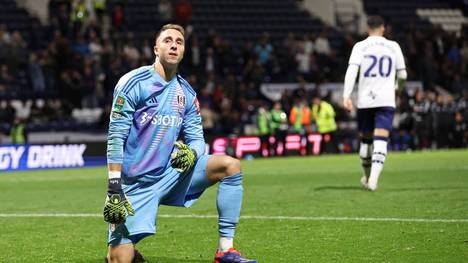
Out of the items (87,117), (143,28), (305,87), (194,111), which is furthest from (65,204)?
(143,28)

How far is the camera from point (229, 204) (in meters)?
8.72

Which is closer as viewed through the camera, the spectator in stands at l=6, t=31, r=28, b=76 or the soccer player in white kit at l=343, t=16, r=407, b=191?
the soccer player in white kit at l=343, t=16, r=407, b=191

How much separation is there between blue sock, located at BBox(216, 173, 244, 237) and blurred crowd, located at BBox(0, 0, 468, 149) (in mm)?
18853

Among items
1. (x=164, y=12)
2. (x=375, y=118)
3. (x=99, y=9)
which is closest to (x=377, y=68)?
(x=375, y=118)

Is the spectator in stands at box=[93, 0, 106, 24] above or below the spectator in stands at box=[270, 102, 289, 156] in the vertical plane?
above

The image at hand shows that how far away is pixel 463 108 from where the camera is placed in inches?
1283

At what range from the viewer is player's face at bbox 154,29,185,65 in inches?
340

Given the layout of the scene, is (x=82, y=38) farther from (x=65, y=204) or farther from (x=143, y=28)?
(x=65, y=204)

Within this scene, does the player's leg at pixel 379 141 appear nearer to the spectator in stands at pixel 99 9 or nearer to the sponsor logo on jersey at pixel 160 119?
the sponsor logo on jersey at pixel 160 119

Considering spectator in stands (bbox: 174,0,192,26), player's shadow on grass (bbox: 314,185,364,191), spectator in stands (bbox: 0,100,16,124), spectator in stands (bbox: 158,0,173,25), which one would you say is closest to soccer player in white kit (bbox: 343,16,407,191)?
player's shadow on grass (bbox: 314,185,364,191)

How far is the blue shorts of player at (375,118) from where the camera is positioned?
50.4ft

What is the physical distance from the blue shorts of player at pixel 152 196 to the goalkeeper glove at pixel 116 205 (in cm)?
15

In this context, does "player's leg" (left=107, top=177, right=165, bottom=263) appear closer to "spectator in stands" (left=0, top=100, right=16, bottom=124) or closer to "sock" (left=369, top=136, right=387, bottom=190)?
"sock" (left=369, top=136, right=387, bottom=190)

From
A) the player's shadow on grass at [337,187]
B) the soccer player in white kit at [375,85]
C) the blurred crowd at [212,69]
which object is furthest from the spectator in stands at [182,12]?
the soccer player in white kit at [375,85]
